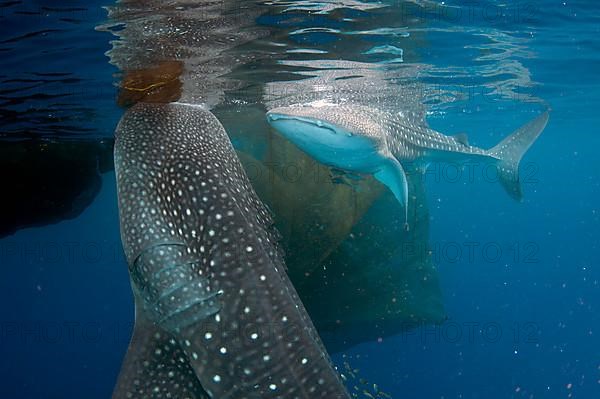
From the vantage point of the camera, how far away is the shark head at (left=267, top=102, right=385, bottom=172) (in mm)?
6145

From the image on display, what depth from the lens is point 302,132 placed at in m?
6.33

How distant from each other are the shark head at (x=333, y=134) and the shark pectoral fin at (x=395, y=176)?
0.24 m

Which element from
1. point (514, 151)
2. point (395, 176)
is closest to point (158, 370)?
point (395, 176)

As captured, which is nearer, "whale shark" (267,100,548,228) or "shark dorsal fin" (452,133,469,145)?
"whale shark" (267,100,548,228)

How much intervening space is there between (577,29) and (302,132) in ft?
27.7

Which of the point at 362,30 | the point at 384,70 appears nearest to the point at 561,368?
the point at 384,70

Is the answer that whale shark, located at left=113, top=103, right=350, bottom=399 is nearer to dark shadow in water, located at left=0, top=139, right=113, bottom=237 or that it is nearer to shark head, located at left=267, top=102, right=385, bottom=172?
shark head, located at left=267, top=102, right=385, bottom=172

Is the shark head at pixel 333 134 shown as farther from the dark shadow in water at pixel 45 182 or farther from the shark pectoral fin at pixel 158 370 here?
the dark shadow in water at pixel 45 182

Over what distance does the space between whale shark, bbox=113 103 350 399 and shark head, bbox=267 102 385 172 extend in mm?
2443

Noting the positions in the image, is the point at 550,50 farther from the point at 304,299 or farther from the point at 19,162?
the point at 19,162

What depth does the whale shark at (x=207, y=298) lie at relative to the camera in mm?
3117

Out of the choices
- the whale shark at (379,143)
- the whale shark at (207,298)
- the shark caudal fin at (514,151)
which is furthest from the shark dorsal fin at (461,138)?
the whale shark at (207,298)

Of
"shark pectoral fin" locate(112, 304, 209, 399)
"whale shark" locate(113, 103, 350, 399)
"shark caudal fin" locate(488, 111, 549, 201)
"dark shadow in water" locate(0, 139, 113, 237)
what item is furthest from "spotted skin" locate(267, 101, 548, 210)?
"dark shadow in water" locate(0, 139, 113, 237)

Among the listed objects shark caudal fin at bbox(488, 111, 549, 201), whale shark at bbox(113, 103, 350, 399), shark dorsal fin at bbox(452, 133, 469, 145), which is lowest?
shark caudal fin at bbox(488, 111, 549, 201)
